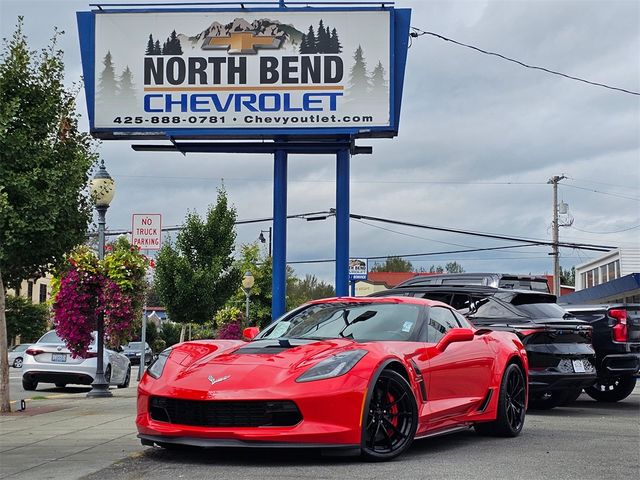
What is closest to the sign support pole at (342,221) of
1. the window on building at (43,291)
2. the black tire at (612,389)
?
the black tire at (612,389)

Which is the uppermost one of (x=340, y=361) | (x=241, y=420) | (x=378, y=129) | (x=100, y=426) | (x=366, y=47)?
(x=366, y=47)

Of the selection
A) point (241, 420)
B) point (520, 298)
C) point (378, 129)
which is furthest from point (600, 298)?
point (241, 420)

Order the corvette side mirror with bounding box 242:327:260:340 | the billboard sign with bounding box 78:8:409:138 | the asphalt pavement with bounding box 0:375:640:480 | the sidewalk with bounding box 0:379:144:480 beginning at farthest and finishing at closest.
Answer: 1. the billboard sign with bounding box 78:8:409:138
2. the corvette side mirror with bounding box 242:327:260:340
3. the sidewalk with bounding box 0:379:144:480
4. the asphalt pavement with bounding box 0:375:640:480

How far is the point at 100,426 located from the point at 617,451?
17.6 ft

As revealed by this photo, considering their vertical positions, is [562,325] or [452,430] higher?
[562,325]

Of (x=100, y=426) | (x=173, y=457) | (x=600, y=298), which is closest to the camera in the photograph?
(x=173, y=457)

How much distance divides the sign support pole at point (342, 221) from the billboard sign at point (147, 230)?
163 inches

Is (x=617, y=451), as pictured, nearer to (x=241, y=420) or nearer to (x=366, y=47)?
(x=241, y=420)

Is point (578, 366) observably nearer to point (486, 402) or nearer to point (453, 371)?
point (486, 402)

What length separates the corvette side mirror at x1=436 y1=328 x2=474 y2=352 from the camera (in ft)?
23.9

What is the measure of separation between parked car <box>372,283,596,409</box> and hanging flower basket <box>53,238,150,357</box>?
5.89m

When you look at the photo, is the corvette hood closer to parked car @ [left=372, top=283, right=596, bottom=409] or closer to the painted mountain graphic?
parked car @ [left=372, top=283, right=596, bottom=409]

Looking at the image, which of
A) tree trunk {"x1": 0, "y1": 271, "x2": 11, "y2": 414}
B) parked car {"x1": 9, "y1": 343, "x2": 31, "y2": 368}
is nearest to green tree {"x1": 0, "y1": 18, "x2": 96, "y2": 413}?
tree trunk {"x1": 0, "y1": 271, "x2": 11, "y2": 414}

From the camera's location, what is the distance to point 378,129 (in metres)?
17.6
